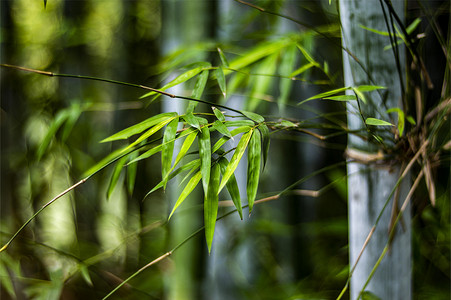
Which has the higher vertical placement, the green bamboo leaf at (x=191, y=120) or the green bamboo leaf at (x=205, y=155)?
the green bamboo leaf at (x=191, y=120)

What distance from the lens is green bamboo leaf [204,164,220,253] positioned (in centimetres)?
31

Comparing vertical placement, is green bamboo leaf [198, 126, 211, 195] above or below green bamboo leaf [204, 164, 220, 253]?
above

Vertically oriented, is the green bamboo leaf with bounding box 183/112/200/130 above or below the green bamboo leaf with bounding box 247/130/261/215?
above

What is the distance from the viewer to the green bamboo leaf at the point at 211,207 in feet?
1.03

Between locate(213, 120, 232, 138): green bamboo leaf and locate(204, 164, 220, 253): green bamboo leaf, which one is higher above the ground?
locate(213, 120, 232, 138): green bamboo leaf

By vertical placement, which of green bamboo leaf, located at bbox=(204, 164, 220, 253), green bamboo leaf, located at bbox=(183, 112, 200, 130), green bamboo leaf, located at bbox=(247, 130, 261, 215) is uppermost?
green bamboo leaf, located at bbox=(183, 112, 200, 130)

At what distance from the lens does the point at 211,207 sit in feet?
1.05

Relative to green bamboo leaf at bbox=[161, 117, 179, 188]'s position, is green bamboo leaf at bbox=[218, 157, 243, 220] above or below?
below

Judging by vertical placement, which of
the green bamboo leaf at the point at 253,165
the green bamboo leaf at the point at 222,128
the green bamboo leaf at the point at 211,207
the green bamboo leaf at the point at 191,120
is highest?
the green bamboo leaf at the point at 191,120

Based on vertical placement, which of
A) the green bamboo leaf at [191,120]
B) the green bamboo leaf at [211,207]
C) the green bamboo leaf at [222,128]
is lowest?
the green bamboo leaf at [211,207]

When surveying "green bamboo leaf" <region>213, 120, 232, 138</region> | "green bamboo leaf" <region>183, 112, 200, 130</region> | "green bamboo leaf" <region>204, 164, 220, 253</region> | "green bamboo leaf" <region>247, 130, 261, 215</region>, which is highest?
"green bamboo leaf" <region>183, 112, 200, 130</region>

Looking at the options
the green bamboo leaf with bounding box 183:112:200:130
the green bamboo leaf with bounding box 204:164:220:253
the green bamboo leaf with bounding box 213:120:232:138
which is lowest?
the green bamboo leaf with bounding box 204:164:220:253

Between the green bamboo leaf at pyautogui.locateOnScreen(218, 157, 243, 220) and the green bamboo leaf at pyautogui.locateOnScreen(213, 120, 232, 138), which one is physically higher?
the green bamboo leaf at pyautogui.locateOnScreen(213, 120, 232, 138)

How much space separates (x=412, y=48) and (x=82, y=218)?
5.55 feet
